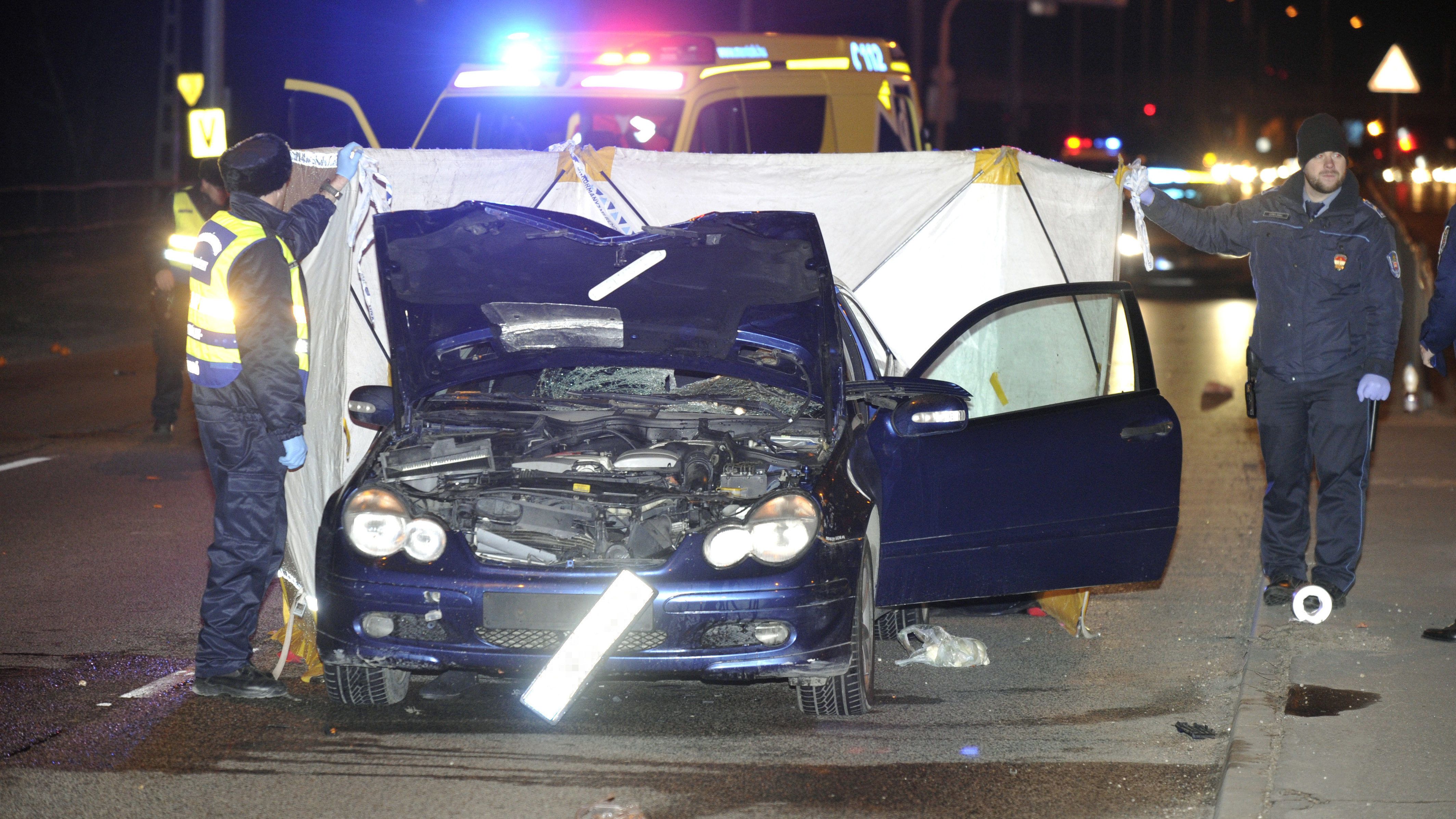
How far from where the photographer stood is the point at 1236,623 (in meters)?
6.53

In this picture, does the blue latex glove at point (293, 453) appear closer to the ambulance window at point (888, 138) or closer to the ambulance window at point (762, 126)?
the ambulance window at point (762, 126)

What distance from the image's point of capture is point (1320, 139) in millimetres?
6535

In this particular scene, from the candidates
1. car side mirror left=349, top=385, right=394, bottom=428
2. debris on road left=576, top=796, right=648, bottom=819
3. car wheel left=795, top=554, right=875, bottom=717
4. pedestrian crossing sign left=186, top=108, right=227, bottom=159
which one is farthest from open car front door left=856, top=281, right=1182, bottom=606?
pedestrian crossing sign left=186, top=108, right=227, bottom=159

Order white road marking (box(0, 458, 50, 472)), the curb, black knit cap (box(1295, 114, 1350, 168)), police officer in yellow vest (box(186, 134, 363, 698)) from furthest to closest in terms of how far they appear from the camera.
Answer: white road marking (box(0, 458, 50, 472)), black knit cap (box(1295, 114, 1350, 168)), police officer in yellow vest (box(186, 134, 363, 698)), the curb

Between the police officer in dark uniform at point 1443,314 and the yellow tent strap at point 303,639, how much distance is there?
423 centimetres

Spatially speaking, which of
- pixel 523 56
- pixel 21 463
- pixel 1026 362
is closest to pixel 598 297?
pixel 1026 362

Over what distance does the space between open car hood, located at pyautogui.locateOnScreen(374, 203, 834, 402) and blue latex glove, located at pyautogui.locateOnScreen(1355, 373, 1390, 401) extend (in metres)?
2.43

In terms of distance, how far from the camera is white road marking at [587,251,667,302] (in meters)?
5.62

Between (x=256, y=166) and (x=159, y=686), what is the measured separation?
6.13ft

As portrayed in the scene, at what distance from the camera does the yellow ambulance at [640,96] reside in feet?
33.7

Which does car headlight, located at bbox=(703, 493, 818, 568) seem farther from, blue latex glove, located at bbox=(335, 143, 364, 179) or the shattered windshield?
blue latex glove, located at bbox=(335, 143, 364, 179)

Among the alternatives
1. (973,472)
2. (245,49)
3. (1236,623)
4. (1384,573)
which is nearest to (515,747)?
(973,472)

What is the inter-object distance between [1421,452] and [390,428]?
7.35 metres

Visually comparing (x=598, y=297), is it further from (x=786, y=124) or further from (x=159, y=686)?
(x=786, y=124)
